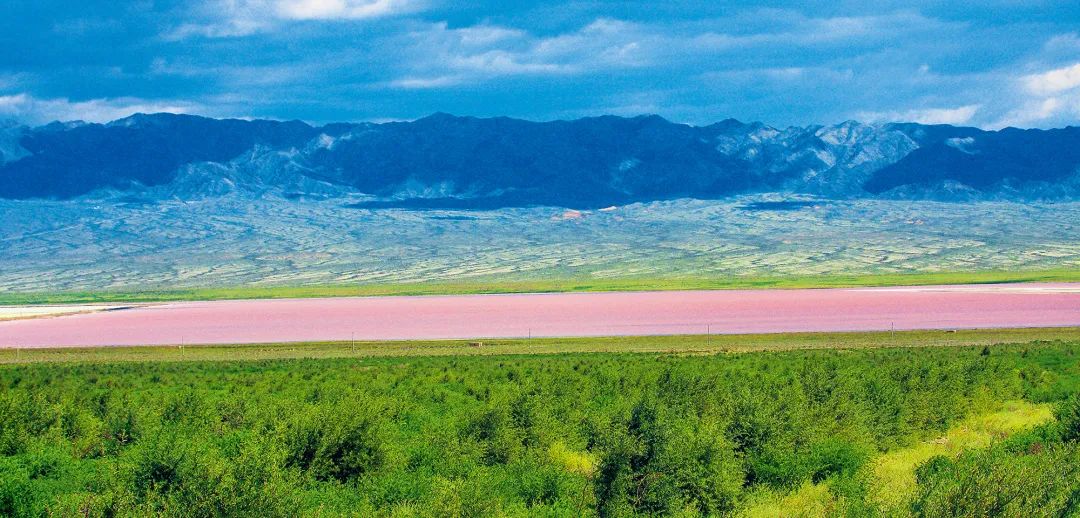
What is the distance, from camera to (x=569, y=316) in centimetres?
9844

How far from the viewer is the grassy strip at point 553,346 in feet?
215

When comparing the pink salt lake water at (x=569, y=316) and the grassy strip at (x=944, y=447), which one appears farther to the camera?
the pink salt lake water at (x=569, y=316)

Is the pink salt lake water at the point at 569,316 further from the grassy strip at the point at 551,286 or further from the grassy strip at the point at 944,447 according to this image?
the grassy strip at the point at 944,447

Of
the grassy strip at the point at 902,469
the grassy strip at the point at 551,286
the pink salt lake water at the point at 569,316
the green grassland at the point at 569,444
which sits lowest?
the grassy strip at the point at 902,469

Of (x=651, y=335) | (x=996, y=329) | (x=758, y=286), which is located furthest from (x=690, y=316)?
(x=758, y=286)

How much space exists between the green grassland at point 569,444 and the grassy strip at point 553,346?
1834 centimetres

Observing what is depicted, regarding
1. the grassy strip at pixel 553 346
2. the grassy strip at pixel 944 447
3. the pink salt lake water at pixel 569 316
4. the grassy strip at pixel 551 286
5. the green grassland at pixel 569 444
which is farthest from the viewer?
the grassy strip at pixel 551 286

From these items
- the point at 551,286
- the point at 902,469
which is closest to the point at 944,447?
the point at 902,469

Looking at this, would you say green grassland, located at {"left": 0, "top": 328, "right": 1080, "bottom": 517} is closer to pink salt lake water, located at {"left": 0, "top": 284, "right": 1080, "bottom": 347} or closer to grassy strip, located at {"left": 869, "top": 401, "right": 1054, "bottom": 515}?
grassy strip, located at {"left": 869, "top": 401, "right": 1054, "bottom": 515}

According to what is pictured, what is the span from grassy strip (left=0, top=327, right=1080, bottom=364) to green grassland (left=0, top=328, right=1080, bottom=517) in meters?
18.3

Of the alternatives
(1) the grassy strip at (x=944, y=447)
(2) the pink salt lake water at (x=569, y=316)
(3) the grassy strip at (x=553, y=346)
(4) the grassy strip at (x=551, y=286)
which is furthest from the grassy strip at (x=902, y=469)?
(4) the grassy strip at (x=551, y=286)

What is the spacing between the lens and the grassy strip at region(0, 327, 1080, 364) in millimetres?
65438

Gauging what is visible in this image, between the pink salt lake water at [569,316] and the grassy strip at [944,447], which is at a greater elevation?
the pink salt lake water at [569,316]

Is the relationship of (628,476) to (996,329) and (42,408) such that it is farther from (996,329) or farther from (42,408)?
(996,329)
